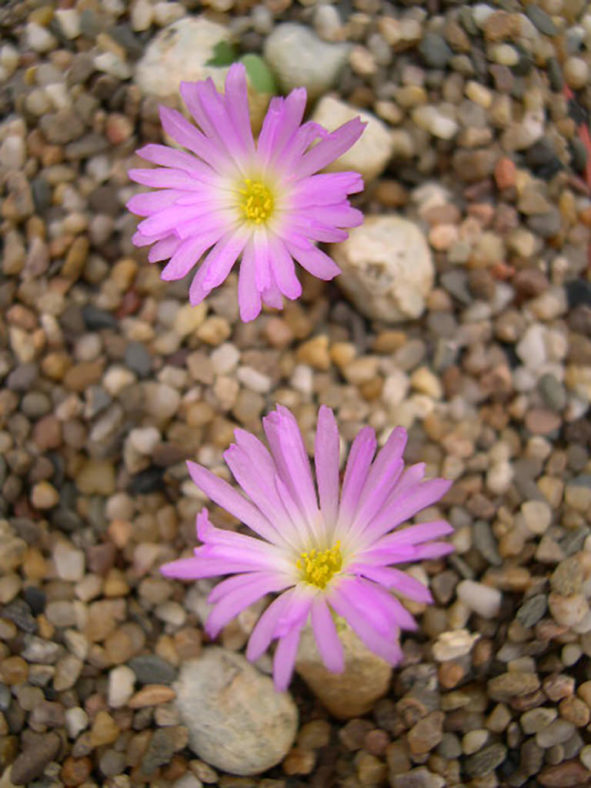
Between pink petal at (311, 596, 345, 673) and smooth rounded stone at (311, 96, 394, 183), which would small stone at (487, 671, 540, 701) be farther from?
smooth rounded stone at (311, 96, 394, 183)

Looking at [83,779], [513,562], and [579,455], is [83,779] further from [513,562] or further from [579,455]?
[579,455]

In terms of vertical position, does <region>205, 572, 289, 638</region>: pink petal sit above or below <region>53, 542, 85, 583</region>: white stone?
above

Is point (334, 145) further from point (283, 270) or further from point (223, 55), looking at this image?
point (223, 55)

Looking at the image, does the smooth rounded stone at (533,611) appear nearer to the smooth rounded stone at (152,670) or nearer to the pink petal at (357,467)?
the pink petal at (357,467)

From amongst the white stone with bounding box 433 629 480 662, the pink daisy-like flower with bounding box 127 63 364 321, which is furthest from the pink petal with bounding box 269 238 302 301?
the white stone with bounding box 433 629 480 662

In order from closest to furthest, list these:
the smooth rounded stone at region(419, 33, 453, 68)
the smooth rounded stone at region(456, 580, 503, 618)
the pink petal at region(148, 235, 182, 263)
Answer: the pink petal at region(148, 235, 182, 263) → the smooth rounded stone at region(456, 580, 503, 618) → the smooth rounded stone at region(419, 33, 453, 68)

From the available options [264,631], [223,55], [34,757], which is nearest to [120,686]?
[34,757]

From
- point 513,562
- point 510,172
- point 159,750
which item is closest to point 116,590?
point 159,750
